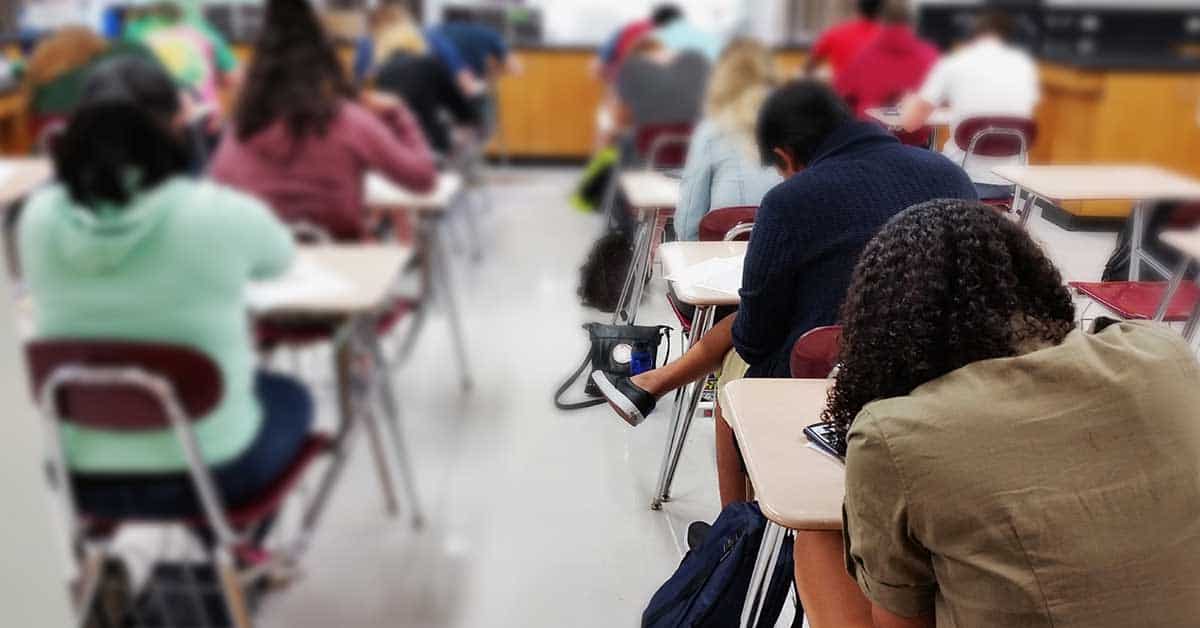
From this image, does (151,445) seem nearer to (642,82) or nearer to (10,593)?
(10,593)

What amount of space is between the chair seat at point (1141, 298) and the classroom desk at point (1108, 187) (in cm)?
2

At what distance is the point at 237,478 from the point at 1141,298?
1.01 m

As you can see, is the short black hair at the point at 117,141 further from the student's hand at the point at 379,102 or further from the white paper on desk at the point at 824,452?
the white paper on desk at the point at 824,452

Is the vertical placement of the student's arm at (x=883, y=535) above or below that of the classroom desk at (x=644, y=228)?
below

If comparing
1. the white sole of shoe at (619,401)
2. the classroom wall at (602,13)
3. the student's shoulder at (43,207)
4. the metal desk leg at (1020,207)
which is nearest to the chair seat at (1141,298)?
the metal desk leg at (1020,207)

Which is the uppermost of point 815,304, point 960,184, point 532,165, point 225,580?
point 960,184

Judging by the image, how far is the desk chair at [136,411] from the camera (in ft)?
2.31

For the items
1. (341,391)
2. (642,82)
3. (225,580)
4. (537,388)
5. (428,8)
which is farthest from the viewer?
(428,8)

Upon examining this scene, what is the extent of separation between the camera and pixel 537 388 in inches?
71.7

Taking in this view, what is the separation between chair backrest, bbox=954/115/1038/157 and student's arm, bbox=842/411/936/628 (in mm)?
504

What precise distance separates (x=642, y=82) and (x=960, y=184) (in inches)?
43.7

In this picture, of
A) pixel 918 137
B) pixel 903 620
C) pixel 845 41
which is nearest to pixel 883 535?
pixel 903 620

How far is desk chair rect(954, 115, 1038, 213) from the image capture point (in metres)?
1.07

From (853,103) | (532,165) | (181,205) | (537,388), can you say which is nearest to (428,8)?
(532,165)
